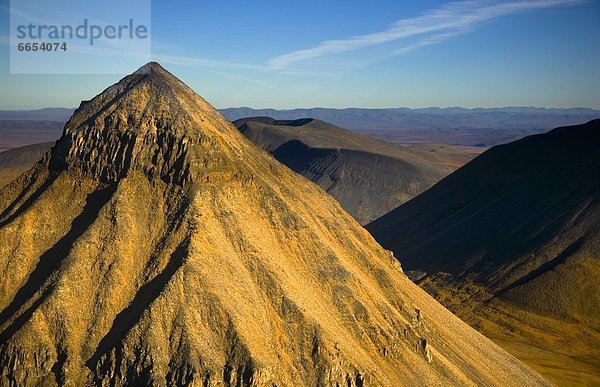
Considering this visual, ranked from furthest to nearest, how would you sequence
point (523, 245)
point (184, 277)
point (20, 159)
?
point (20, 159) → point (523, 245) → point (184, 277)

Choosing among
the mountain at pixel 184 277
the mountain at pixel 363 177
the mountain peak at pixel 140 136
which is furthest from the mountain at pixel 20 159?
the mountain at pixel 184 277

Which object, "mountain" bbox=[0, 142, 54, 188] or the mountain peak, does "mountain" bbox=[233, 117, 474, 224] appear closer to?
"mountain" bbox=[0, 142, 54, 188]

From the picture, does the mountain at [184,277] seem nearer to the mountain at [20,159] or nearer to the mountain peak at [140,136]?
the mountain peak at [140,136]

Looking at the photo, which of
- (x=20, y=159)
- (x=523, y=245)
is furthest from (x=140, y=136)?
(x=20, y=159)

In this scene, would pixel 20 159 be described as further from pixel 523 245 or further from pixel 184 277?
pixel 184 277

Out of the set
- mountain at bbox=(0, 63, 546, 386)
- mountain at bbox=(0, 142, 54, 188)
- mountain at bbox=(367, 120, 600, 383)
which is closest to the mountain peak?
mountain at bbox=(0, 63, 546, 386)

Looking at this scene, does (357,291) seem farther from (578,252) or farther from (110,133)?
(578,252)
